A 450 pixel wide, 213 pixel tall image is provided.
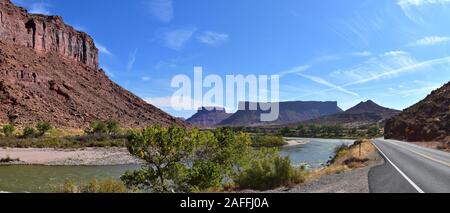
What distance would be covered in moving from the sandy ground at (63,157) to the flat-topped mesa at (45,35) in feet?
260

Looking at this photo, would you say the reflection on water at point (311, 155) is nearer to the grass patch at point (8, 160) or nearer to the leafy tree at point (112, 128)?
the grass patch at point (8, 160)

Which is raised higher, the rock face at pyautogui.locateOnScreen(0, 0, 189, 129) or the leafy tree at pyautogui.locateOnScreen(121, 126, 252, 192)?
the rock face at pyautogui.locateOnScreen(0, 0, 189, 129)

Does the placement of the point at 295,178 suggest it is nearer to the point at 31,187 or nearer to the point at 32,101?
the point at 31,187

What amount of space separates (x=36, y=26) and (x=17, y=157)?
4177 inches

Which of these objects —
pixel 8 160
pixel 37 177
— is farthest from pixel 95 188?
pixel 8 160

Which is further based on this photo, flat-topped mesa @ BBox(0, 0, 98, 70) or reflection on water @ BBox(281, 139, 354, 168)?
flat-topped mesa @ BBox(0, 0, 98, 70)

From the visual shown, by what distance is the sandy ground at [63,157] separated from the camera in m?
52.8

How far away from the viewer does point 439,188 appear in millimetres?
12312

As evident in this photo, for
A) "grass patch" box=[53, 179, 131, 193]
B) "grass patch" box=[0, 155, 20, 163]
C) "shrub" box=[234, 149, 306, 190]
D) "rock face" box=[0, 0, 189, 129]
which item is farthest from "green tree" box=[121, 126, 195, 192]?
"rock face" box=[0, 0, 189, 129]

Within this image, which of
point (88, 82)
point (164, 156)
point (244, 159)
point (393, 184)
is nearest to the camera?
point (393, 184)

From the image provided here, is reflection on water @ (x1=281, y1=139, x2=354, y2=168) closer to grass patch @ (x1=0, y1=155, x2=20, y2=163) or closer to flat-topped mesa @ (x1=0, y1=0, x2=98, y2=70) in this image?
grass patch @ (x1=0, y1=155, x2=20, y2=163)

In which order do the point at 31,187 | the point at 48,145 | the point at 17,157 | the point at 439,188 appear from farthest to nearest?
the point at 48,145 → the point at 17,157 → the point at 31,187 → the point at 439,188

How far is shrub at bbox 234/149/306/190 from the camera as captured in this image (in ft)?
61.4
